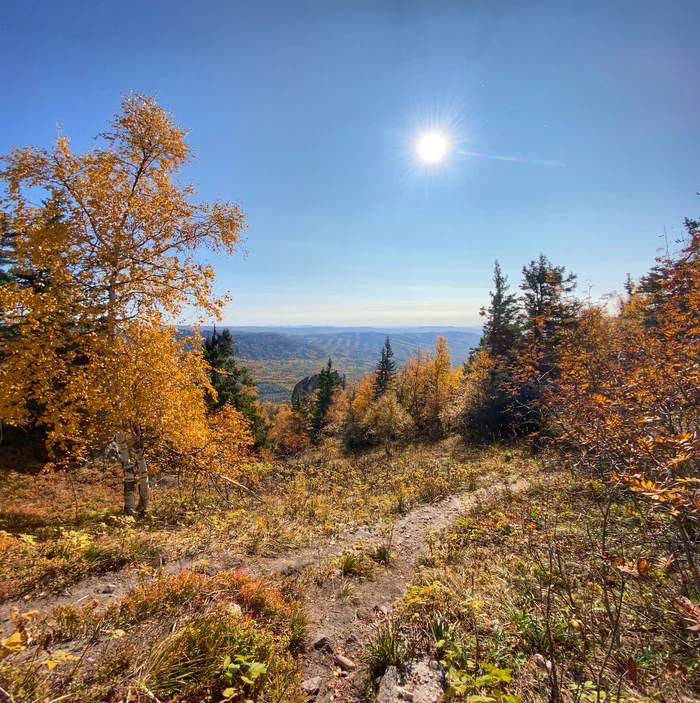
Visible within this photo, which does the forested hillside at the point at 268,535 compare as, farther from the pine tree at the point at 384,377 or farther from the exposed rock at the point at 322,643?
the pine tree at the point at 384,377

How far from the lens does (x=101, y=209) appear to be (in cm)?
723

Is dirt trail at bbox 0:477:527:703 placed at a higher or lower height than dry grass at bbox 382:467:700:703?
lower

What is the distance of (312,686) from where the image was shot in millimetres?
3514

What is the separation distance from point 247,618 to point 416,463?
14.0 metres

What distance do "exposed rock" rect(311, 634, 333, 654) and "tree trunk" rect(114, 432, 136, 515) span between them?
6.40 meters

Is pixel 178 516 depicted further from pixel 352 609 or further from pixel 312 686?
pixel 312 686

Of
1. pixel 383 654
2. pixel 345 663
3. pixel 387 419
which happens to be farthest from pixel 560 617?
pixel 387 419

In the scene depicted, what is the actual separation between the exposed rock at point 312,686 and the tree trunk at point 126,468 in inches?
267

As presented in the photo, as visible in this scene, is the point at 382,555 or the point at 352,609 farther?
the point at 382,555

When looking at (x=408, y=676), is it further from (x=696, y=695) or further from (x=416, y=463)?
(x=416, y=463)

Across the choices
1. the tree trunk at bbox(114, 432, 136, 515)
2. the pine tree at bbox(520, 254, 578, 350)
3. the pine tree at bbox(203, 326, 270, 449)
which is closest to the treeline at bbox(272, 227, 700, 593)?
the pine tree at bbox(520, 254, 578, 350)

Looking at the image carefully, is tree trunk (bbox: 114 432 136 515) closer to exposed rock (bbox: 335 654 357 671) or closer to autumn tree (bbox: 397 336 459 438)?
exposed rock (bbox: 335 654 357 671)

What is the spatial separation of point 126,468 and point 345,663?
7123mm

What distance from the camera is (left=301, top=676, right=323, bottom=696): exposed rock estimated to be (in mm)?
3459
